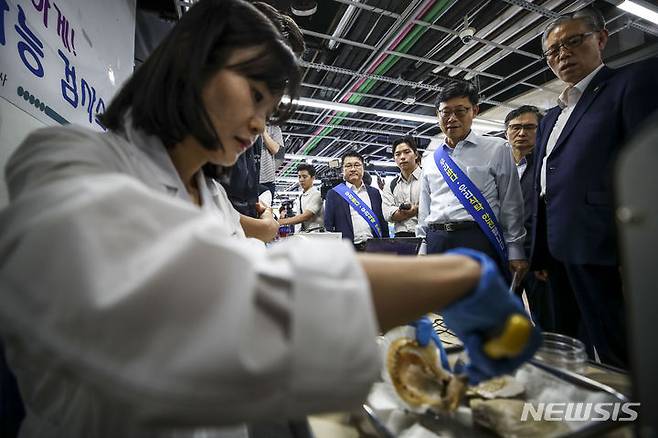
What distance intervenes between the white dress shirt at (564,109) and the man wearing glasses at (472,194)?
1.13 feet

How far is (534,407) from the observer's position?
1.72 ft

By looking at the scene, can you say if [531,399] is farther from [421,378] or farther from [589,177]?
[589,177]

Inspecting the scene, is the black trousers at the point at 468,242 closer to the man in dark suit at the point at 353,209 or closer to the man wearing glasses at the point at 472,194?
the man wearing glasses at the point at 472,194

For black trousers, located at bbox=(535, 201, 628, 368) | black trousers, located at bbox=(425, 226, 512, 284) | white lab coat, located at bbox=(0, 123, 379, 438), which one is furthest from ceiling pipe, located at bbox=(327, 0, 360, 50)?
white lab coat, located at bbox=(0, 123, 379, 438)

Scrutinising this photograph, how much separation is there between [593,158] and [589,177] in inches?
2.9

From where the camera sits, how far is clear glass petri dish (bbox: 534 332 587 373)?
0.66 m

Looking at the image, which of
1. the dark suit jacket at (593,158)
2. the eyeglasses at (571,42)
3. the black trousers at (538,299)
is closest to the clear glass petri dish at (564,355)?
the dark suit jacket at (593,158)

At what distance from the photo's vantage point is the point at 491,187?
180 centimetres

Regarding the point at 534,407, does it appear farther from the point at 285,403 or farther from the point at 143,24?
the point at 143,24

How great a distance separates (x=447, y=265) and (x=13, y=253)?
43 centimetres

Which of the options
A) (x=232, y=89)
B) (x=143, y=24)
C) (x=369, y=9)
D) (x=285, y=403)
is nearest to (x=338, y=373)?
(x=285, y=403)

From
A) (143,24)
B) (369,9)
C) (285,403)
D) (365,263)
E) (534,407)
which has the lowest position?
(534,407)

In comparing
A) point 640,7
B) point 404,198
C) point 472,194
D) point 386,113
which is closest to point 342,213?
point 404,198

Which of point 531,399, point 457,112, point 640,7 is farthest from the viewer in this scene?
point 640,7
